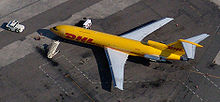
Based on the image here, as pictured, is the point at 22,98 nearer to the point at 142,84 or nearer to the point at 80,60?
the point at 80,60

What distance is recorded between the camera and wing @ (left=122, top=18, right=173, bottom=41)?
203ft

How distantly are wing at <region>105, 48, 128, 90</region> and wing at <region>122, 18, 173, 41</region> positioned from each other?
643cm

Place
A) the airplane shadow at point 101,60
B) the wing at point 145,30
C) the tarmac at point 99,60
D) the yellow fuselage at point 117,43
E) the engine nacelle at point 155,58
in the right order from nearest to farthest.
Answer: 1. the tarmac at point 99,60
2. the airplane shadow at point 101,60
3. the yellow fuselage at point 117,43
4. the engine nacelle at point 155,58
5. the wing at point 145,30

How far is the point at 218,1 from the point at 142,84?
4154 cm

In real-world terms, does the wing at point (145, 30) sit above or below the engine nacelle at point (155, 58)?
above

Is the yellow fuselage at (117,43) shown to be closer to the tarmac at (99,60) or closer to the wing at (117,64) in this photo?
the wing at (117,64)

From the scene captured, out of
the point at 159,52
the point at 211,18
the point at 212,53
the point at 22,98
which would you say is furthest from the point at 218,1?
the point at 22,98

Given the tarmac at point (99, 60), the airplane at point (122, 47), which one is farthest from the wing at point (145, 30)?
the tarmac at point (99, 60)

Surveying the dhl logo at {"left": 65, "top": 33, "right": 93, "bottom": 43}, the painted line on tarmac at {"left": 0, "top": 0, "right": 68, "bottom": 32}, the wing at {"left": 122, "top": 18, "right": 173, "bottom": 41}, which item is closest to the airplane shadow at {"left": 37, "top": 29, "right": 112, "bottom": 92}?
the dhl logo at {"left": 65, "top": 33, "right": 93, "bottom": 43}

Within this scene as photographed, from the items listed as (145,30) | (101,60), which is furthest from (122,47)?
(145,30)

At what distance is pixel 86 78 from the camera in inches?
2222

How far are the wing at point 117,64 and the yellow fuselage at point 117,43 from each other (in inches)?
47.8

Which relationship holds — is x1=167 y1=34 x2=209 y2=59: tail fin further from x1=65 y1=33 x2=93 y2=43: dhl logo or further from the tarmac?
x1=65 y1=33 x2=93 y2=43: dhl logo

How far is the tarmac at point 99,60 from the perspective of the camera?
53.9m
